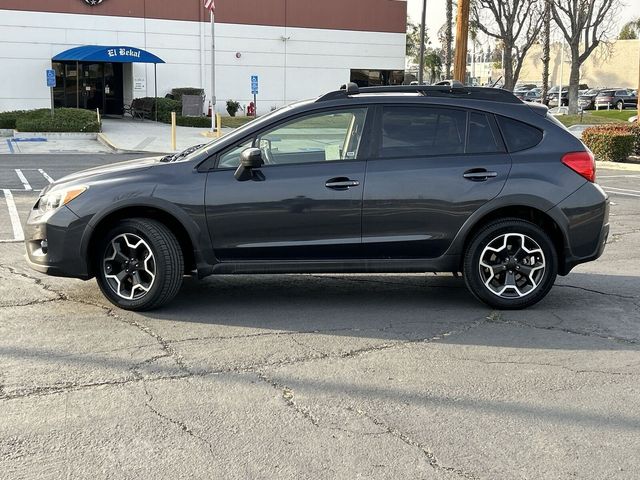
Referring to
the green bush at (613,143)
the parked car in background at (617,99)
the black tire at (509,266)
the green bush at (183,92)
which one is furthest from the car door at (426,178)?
the parked car in background at (617,99)

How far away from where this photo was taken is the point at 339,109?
588 centimetres

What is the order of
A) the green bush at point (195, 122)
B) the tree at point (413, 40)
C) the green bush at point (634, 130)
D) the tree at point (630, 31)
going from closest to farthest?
the green bush at point (634, 130)
the green bush at point (195, 122)
the tree at point (413, 40)
the tree at point (630, 31)

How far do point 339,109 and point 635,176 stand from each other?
43.7 ft

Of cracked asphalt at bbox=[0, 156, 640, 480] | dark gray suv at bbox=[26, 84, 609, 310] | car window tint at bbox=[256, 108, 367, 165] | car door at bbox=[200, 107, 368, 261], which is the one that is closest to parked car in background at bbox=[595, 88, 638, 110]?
cracked asphalt at bbox=[0, 156, 640, 480]

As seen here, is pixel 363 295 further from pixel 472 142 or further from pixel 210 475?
pixel 210 475

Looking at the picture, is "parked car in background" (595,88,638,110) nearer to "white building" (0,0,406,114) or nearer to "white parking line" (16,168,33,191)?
"white building" (0,0,406,114)

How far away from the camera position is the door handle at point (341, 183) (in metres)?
5.71

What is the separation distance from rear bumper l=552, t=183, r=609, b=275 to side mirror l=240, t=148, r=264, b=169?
2.40 meters

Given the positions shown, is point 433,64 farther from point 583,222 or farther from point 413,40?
point 583,222

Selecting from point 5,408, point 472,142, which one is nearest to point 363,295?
Answer: point 472,142

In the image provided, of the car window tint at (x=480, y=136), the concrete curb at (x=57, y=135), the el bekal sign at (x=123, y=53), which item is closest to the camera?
the car window tint at (x=480, y=136)

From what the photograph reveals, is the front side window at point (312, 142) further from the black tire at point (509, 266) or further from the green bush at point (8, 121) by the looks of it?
the green bush at point (8, 121)

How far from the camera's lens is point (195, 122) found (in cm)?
3138

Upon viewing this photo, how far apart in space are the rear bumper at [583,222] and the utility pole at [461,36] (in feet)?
47.2
